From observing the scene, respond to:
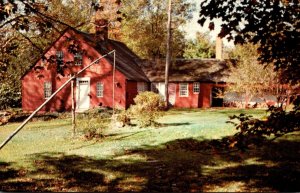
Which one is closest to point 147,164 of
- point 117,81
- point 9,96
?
point 117,81

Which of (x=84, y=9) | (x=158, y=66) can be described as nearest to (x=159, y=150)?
(x=158, y=66)

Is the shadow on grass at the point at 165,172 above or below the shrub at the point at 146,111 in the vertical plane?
below

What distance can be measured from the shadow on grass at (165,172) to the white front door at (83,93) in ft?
74.9

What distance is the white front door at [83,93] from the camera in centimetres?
3966

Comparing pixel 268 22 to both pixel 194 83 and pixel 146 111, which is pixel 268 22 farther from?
pixel 194 83

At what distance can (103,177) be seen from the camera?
1266 cm

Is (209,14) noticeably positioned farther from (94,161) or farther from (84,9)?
(84,9)

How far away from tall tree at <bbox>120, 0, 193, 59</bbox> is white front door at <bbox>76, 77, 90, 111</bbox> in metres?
14.0

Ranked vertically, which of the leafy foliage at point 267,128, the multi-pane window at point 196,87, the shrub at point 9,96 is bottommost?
the leafy foliage at point 267,128

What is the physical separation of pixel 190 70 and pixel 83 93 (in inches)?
555

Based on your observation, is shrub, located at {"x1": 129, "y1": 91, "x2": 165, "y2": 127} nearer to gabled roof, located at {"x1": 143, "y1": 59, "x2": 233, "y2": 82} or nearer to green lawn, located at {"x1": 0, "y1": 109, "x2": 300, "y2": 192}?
green lawn, located at {"x1": 0, "y1": 109, "x2": 300, "y2": 192}

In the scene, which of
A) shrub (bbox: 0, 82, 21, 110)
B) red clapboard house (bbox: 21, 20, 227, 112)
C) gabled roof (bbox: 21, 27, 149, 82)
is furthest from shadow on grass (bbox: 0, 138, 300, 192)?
shrub (bbox: 0, 82, 21, 110)

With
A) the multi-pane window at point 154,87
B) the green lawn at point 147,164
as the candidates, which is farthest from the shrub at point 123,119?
the multi-pane window at point 154,87

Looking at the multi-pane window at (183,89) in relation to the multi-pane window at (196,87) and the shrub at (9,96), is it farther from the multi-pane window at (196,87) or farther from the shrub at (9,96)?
the shrub at (9,96)
